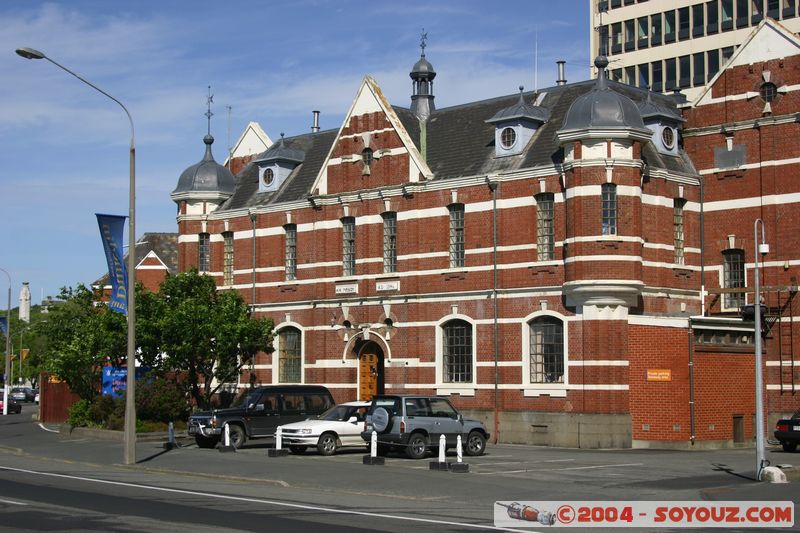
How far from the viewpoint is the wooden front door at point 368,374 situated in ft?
148

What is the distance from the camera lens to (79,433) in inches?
1663

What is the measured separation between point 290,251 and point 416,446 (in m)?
18.8

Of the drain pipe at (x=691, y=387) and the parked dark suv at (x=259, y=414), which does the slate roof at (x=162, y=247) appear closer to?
the parked dark suv at (x=259, y=414)

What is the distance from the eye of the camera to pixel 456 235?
139 ft

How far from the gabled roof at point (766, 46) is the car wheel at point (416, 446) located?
18.8 m

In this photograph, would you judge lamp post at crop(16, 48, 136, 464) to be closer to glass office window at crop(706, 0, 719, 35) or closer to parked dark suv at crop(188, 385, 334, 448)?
parked dark suv at crop(188, 385, 334, 448)

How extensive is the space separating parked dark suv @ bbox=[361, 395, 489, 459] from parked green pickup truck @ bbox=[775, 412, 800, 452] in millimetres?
9271

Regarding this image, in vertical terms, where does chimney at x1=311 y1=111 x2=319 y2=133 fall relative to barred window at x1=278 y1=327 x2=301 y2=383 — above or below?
above

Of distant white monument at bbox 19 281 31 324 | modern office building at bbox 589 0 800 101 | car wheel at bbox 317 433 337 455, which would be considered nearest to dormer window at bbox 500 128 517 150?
car wheel at bbox 317 433 337 455

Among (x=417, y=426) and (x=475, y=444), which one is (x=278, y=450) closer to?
(x=417, y=426)

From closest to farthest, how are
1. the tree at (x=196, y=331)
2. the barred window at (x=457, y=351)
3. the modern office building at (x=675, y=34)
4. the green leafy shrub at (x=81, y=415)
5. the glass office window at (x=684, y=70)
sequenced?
the barred window at (x=457, y=351)
the tree at (x=196, y=331)
the green leafy shrub at (x=81, y=415)
the modern office building at (x=675, y=34)
the glass office window at (x=684, y=70)

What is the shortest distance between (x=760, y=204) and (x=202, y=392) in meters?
24.8

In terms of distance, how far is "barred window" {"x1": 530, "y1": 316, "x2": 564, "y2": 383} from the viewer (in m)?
38.9

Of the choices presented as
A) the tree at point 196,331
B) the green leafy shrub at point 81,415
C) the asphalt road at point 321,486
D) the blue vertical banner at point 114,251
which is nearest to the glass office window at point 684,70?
the tree at point 196,331
